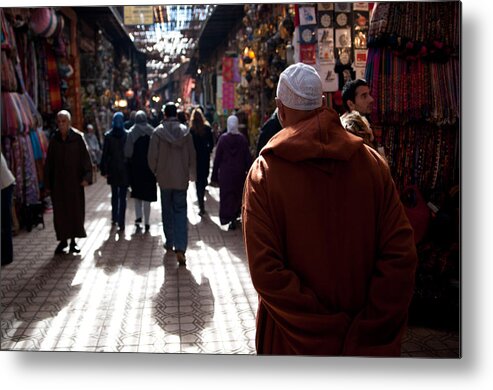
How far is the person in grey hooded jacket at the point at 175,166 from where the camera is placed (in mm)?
5840

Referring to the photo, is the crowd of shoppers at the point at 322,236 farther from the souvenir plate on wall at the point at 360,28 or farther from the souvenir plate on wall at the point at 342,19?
the souvenir plate on wall at the point at 342,19

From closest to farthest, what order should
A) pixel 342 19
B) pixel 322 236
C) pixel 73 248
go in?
pixel 322 236
pixel 342 19
pixel 73 248

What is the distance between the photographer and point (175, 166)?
584cm

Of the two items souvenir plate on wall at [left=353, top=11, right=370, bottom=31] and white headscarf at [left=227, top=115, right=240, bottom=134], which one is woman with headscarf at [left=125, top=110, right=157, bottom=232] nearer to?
white headscarf at [left=227, top=115, right=240, bottom=134]

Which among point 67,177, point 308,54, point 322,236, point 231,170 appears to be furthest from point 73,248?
point 322,236

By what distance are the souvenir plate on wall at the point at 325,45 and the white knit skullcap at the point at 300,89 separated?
9.54 feet

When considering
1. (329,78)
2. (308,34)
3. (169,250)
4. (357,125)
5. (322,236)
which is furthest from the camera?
(169,250)

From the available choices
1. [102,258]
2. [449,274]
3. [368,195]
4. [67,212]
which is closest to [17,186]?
[67,212]

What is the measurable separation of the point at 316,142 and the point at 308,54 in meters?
3.48

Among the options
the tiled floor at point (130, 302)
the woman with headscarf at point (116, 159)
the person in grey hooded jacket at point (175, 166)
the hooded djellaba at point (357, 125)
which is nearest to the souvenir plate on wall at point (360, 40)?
the hooded djellaba at point (357, 125)

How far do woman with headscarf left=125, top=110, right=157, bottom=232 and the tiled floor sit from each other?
0.97m

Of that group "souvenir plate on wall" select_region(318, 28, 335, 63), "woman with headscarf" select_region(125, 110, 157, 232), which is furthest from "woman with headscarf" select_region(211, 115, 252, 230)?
"souvenir plate on wall" select_region(318, 28, 335, 63)

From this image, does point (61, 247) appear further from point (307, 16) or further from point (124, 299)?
point (307, 16)

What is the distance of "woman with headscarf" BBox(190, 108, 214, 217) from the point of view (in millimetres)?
8875
